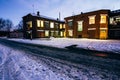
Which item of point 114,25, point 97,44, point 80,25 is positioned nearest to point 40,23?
point 80,25

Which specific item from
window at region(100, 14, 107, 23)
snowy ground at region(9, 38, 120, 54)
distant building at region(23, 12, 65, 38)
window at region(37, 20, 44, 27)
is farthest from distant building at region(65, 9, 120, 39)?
window at region(37, 20, 44, 27)

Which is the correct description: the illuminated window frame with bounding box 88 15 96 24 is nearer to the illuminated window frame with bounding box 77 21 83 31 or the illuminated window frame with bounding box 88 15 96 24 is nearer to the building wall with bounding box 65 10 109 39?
the building wall with bounding box 65 10 109 39

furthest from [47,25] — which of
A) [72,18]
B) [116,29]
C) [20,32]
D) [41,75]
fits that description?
[41,75]

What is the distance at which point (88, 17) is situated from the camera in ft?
109

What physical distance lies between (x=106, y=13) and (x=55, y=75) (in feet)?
91.9

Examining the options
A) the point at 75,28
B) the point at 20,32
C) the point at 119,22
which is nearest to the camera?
the point at 119,22

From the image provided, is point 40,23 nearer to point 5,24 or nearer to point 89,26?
point 89,26

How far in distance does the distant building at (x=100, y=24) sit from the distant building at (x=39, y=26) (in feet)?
44.3

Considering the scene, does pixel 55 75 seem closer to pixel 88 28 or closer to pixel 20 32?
pixel 88 28

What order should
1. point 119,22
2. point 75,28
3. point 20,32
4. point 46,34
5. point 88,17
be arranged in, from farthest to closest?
point 20,32, point 46,34, point 75,28, point 88,17, point 119,22

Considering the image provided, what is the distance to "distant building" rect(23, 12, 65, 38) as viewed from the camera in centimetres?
4069

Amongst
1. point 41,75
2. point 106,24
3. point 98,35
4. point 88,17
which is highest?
point 88,17

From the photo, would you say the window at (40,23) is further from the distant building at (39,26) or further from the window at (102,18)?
the window at (102,18)

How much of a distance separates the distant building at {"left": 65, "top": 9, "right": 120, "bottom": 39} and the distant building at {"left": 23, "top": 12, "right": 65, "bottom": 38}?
1350cm
